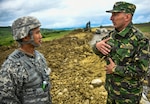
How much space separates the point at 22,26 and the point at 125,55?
66.3 inches

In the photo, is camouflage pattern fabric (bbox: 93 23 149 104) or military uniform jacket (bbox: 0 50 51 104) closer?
military uniform jacket (bbox: 0 50 51 104)

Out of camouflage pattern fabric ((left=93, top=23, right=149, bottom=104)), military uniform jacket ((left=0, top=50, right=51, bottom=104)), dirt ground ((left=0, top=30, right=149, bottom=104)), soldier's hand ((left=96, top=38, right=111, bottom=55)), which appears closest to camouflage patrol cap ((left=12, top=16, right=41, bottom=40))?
military uniform jacket ((left=0, top=50, right=51, bottom=104))

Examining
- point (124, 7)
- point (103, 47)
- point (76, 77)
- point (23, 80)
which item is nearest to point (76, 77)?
point (76, 77)

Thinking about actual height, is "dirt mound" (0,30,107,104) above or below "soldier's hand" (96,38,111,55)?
below

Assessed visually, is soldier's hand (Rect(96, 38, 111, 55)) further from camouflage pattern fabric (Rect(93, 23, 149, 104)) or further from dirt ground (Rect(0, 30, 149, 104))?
dirt ground (Rect(0, 30, 149, 104))

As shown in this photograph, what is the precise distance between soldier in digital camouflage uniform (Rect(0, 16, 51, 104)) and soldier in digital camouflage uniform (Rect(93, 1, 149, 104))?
111 centimetres

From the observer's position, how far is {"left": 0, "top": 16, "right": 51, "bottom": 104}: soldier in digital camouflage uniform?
10.3 ft

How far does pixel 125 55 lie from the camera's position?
3959mm

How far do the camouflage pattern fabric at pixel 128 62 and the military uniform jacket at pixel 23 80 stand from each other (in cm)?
117

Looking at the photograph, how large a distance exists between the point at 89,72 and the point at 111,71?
467cm

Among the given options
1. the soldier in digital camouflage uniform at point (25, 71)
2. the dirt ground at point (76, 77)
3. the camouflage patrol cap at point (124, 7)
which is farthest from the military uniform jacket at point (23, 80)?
the camouflage patrol cap at point (124, 7)

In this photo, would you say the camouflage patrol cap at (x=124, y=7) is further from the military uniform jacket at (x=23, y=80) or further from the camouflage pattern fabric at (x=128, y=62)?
the military uniform jacket at (x=23, y=80)

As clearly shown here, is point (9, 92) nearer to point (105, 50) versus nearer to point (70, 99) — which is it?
point (105, 50)

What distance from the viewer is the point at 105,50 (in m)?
3.99
